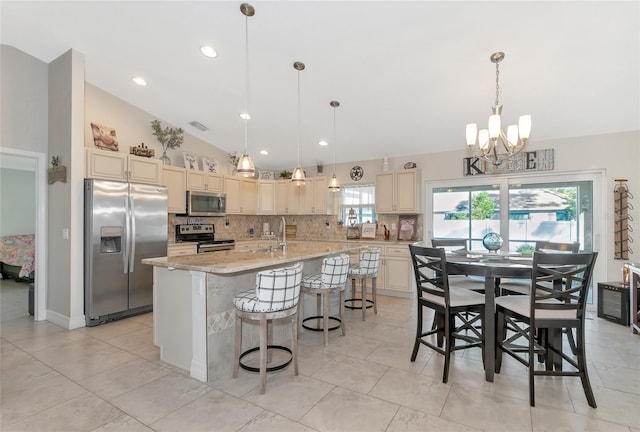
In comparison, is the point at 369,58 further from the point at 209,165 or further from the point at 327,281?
the point at 209,165

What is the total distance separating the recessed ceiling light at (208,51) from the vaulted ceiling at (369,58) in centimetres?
6

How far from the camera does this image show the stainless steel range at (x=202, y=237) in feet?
17.2

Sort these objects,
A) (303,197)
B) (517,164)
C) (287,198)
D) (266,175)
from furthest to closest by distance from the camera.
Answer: (266,175) → (287,198) → (303,197) → (517,164)

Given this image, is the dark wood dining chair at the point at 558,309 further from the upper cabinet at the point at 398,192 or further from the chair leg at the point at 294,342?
the upper cabinet at the point at 398,192

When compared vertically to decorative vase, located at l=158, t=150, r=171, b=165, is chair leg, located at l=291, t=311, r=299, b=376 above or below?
below

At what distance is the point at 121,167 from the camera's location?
4078mm

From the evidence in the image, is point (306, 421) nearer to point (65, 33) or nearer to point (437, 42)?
point (437, 42)

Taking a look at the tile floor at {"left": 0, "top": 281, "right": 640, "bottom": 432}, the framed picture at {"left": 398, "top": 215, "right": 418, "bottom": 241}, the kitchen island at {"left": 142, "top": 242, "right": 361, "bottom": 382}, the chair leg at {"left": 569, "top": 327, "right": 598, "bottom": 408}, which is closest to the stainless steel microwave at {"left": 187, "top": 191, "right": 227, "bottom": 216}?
the tile floor at {"left": 0, "top": 281, "right": 640, "bottom": 432}

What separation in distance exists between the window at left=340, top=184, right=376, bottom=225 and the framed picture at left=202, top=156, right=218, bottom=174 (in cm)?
247

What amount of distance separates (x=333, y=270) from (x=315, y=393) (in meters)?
1.11

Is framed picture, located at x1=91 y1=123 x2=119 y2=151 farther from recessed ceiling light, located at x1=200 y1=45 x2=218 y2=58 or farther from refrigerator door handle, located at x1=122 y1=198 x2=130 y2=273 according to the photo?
recessed ceiling light, located at x1=200 y1=45 x2=218 y2=58

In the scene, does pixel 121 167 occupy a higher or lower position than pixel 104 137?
lower

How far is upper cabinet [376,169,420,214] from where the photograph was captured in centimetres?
530

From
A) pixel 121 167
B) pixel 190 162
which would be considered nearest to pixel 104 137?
pixel 121 167
